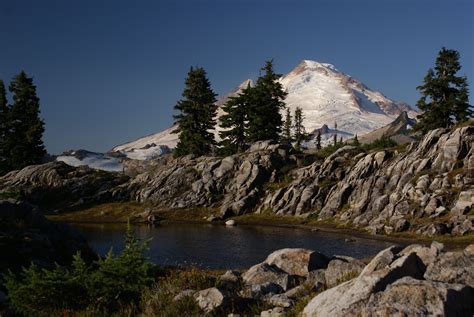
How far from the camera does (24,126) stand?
105 meters

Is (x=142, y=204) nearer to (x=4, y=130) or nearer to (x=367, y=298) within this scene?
(x=4, y=130)

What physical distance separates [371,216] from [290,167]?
26715 mm

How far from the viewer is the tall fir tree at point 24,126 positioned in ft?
343

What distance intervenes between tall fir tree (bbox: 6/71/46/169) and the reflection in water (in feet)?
147

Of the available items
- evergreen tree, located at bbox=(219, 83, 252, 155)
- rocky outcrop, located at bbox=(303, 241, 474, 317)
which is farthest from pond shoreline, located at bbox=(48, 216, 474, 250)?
rocky outcrop, located at bbox=(303, 241, 474, 317)

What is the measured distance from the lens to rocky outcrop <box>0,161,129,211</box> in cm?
9594

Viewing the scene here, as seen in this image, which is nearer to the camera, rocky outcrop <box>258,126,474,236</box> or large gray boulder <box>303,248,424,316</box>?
large gray boulder <box>303,248,424,316</box>

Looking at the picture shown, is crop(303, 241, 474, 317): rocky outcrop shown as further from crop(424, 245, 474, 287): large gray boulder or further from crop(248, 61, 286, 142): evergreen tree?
crop(248, 61, 286, 142): evergreen tree

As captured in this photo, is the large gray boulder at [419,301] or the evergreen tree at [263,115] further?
the evergreen tree at [263,115]

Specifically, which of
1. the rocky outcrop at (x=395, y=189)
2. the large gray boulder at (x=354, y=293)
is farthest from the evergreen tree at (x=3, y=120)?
the large gray boulder at (x=354, y=293)

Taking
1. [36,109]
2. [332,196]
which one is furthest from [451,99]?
[36,109]

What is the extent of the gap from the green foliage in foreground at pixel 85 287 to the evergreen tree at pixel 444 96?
76.8 metres

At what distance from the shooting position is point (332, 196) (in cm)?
7300

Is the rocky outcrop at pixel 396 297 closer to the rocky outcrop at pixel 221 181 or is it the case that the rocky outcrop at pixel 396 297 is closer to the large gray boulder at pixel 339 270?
the large gray boulder at pixel 339 270
